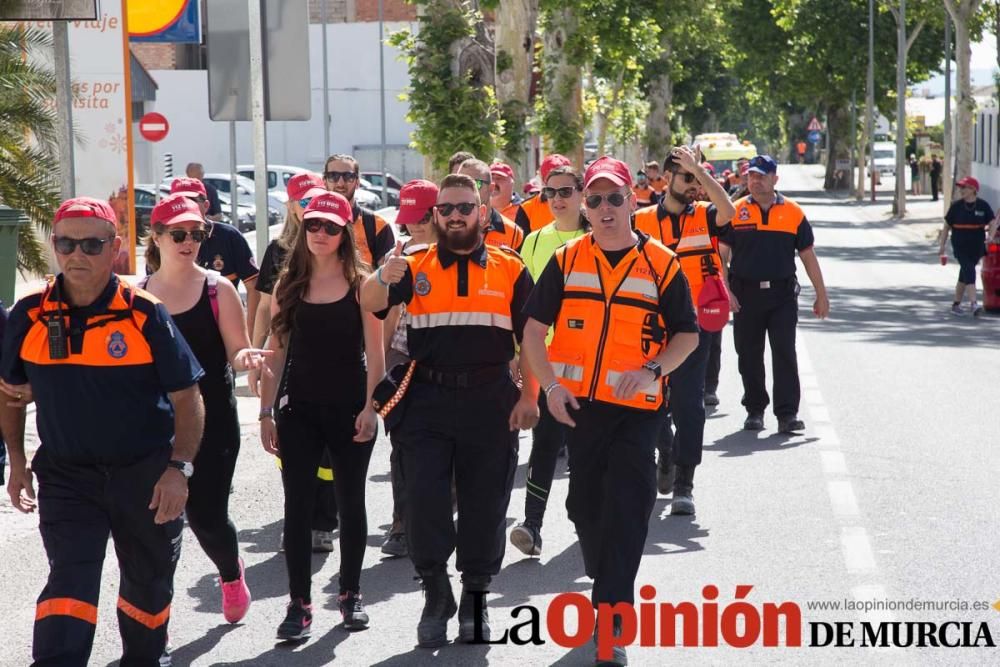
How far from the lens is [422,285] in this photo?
6.32 m

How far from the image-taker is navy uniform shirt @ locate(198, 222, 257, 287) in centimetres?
818

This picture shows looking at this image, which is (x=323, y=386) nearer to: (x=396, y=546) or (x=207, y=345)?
(x=207, y=345)

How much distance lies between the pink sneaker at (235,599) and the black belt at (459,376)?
46.7 inches

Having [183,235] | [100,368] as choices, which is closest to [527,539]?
[183,235]

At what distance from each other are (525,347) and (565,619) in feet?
4.00

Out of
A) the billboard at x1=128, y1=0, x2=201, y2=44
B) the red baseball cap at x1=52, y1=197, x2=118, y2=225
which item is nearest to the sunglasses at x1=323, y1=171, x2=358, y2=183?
the red baseball cap at x1=52, y1=197, x2=118, y2=225

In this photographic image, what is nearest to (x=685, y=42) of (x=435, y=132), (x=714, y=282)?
(x=435, y=132)

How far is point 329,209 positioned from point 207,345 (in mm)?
736

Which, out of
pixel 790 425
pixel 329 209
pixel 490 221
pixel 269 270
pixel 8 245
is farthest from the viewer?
pixel 8 245

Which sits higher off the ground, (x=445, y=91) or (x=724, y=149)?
(x=445, y=91)

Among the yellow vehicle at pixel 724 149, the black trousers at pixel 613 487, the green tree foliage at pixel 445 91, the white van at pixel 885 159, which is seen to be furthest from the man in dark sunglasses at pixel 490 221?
the white van at pixel 885 159

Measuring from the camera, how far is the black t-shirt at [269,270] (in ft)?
23.5

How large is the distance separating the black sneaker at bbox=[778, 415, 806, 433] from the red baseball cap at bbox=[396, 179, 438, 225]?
5.15 m

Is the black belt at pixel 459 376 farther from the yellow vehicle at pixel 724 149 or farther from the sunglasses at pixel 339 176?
the yellow vehicle at pixel 724 149
